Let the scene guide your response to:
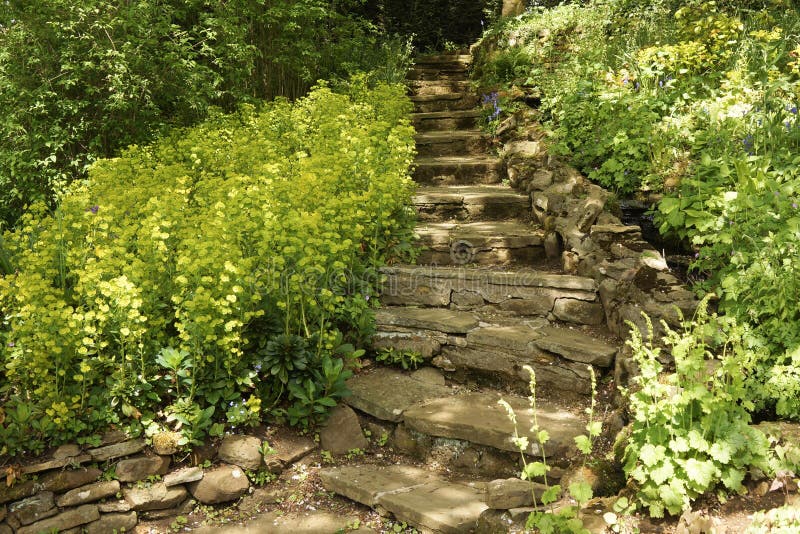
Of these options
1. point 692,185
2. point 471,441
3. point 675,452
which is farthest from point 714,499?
point 692,185

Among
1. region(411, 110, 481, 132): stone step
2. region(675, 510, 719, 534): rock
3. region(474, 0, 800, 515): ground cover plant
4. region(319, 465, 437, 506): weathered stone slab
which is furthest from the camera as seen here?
region(411, 110, 481, 132): stone step

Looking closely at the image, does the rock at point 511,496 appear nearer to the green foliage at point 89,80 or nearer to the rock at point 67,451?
the rock at point 67,451

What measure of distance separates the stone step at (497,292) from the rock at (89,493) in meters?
2.22

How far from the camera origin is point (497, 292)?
4.57m

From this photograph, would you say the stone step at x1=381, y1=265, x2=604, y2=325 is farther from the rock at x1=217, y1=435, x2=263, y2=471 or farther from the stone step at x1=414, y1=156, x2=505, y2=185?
the stone step at x1=414, y1=156, x2=505, y2=185

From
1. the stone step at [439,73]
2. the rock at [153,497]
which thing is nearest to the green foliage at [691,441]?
the rock at [153,497]

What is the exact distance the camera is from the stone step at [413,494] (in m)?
2.82

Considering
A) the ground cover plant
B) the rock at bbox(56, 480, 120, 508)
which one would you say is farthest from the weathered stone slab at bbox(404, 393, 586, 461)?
the rock at bbox(56, 480, 120, 508)

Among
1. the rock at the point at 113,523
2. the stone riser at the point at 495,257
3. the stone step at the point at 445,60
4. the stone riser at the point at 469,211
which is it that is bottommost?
the rock at the point at 113,523

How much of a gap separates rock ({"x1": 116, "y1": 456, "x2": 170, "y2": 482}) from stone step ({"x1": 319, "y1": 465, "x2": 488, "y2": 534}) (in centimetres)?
85

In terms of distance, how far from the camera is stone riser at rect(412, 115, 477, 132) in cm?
816

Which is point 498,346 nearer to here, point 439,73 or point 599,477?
point 599,477

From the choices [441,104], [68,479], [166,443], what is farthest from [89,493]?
[441,104]

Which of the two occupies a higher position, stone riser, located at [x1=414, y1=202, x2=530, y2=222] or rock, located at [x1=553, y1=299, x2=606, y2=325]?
stone riser, located at [x1=414, y1=202, x2=530, y2=222]
